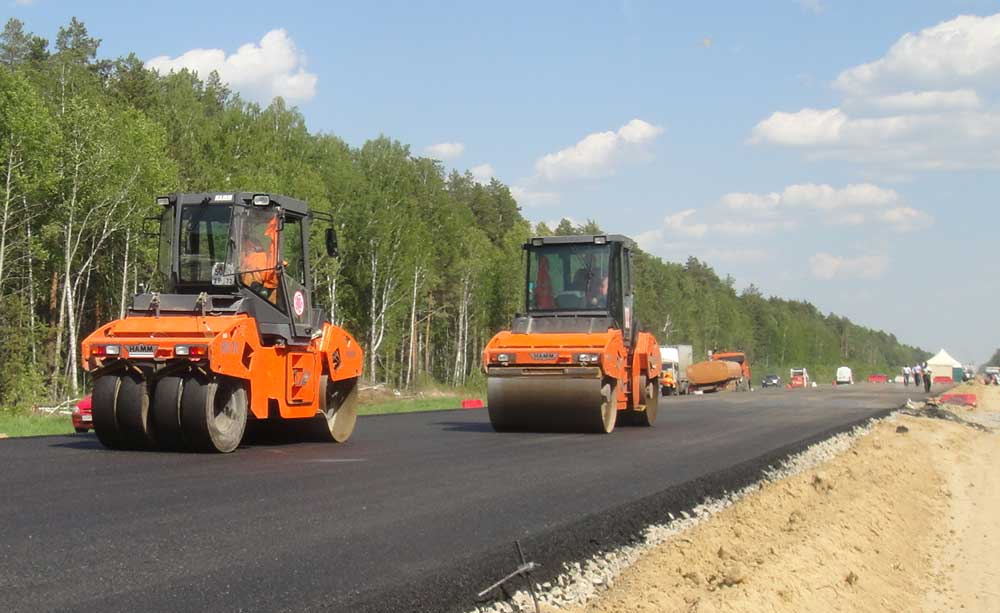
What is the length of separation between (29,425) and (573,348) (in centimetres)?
1006

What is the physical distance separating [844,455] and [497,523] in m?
11.0

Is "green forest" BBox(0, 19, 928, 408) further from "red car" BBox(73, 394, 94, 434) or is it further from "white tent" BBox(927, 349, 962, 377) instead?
"white tent" BBox(927, 349, 962, 377)


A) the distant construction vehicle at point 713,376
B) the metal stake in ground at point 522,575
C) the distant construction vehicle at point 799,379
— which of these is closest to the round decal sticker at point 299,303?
the metal stake in ground at point 522,575

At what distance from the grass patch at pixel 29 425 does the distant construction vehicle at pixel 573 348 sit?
7345mm

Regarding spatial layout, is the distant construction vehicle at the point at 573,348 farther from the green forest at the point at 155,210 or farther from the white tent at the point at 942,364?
the white tent at the point at 942,364

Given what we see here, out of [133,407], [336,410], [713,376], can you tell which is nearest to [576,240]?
[336,410]

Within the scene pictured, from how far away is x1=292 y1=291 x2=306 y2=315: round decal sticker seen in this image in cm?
1367

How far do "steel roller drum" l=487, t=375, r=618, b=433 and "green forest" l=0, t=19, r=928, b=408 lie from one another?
5.02 m

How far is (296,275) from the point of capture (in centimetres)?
1395

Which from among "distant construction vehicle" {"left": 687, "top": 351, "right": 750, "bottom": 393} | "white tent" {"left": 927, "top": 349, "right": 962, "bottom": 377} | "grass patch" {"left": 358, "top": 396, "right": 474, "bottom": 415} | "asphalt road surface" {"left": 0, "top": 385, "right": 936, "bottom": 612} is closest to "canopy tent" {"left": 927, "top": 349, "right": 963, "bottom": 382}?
"white tent" {"left": 927, "top": 349, "right": 962, "bottom": 377}

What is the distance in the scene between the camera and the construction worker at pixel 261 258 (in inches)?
518

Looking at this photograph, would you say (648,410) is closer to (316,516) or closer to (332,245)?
(332,245)

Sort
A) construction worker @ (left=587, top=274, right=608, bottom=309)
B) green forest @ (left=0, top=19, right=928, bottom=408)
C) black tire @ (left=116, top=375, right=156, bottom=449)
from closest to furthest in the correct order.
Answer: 1. black tire @ (left=116, top=375, right=156, bottom=449)
2. construction worker @ (left=587, top=274, right=608, bottom=309)
3. green forest @ (left=0, top=19, right=928, bottom=408)

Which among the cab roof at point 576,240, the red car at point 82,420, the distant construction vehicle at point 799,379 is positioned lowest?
the distant construction vehicle at point 799,379
